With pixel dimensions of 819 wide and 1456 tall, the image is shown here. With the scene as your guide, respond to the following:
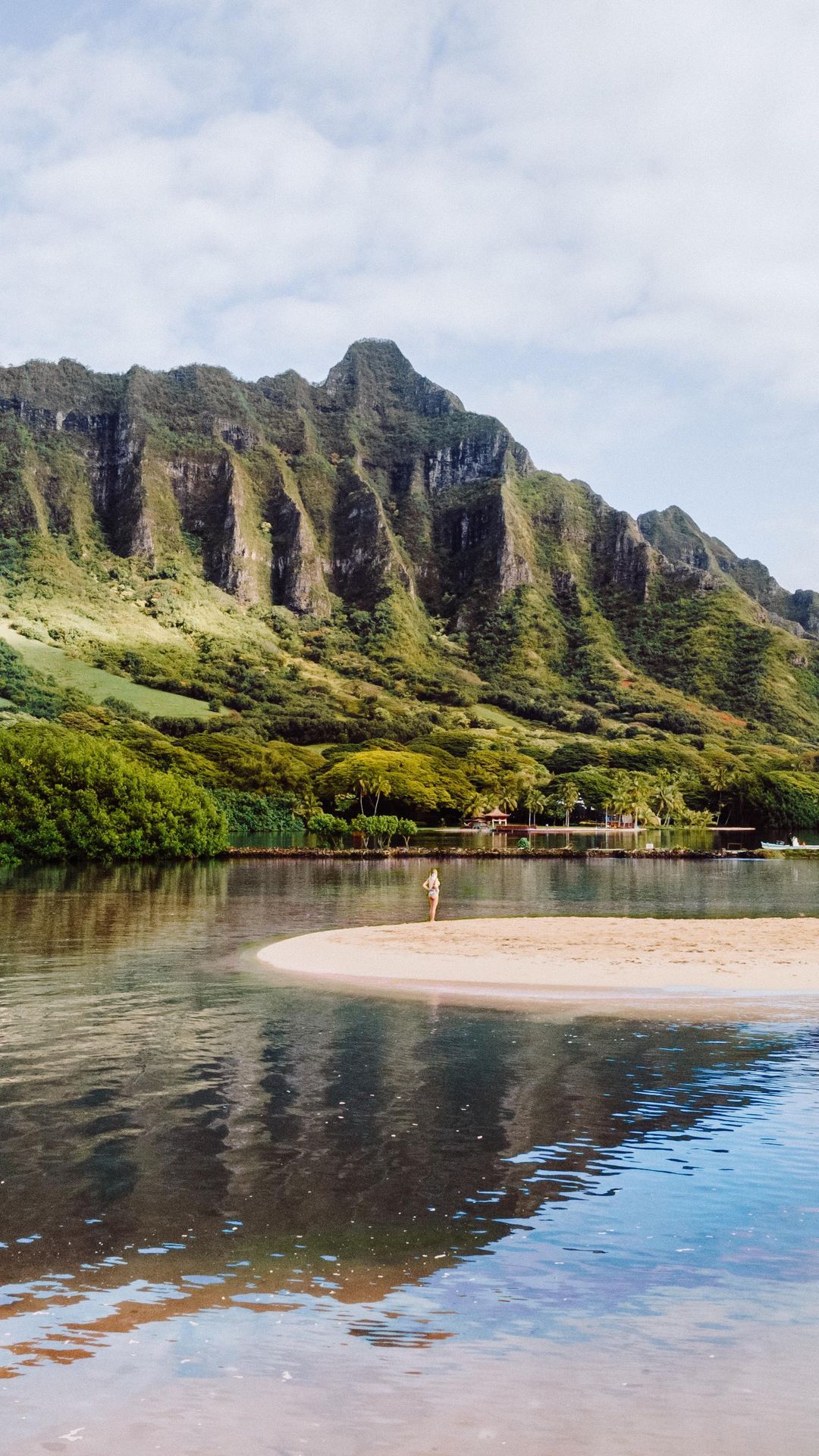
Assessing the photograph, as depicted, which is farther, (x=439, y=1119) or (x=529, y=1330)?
(x=439, y=1119)

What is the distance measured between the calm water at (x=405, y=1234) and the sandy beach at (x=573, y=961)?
12.4ft

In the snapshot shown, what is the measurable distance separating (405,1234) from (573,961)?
23284 millimetres

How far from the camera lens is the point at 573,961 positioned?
3525cm

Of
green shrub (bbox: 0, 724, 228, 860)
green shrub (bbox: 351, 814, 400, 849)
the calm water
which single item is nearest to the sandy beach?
the calm water

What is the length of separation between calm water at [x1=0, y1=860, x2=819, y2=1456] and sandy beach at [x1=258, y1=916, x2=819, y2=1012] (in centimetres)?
377

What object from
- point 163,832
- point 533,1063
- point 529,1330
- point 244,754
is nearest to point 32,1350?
point 529,1330

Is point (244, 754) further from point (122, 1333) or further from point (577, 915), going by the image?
point (122, 1333)

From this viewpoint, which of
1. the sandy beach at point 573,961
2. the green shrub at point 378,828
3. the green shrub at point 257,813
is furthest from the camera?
the green shrub at point 257,813

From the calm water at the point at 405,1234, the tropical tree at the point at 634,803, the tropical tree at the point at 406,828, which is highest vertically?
the tropical tree at the point at 634,803

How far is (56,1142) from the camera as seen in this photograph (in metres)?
16.1

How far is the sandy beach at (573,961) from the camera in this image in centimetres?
2984

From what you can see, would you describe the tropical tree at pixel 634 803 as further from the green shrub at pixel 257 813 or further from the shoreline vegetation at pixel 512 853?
the green shrub at pixel 257 813

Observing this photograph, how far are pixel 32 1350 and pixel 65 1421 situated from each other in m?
1.33

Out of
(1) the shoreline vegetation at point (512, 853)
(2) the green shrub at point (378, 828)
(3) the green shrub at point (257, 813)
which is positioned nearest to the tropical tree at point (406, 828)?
(2) the green shrub at point (378, 828)
